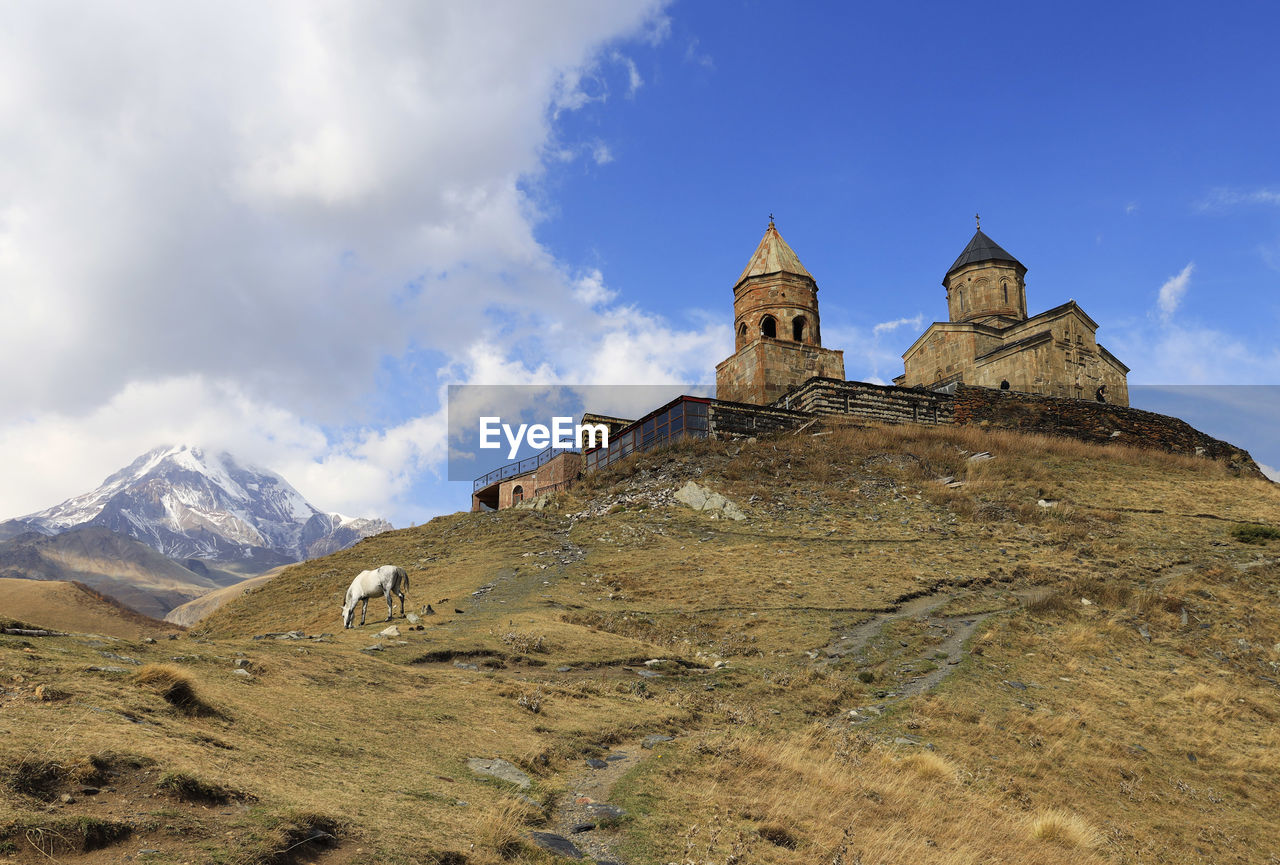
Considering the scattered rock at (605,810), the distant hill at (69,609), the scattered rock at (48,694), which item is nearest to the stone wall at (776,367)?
Answer: the distant hill at (69,609)

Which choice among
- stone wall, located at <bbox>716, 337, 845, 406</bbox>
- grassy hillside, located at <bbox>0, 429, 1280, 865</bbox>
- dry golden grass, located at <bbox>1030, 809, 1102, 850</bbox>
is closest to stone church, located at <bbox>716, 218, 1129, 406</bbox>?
stone wall, located at <bbox>716, 337, 845, 406</bbox>

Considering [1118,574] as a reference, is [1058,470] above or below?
above

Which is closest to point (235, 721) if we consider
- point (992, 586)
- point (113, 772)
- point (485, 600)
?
point (113, 772)

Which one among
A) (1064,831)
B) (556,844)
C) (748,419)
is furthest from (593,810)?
(748,419)

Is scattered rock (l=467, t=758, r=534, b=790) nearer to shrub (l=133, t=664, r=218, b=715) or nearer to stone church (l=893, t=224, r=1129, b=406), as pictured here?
shrub (l=133, t=664, r=218, b=715)

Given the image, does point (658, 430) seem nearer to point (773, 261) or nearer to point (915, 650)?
point (773, 261)

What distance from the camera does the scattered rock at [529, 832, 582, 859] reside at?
7184mm

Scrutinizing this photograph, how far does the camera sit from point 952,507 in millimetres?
31391

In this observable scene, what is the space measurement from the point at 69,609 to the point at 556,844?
1444 inches

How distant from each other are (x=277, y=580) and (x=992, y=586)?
2871 cm

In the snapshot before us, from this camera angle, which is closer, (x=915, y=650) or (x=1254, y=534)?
(x=915, y=650)

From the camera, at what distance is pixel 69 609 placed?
114ft

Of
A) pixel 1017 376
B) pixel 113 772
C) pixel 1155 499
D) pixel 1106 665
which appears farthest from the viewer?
pixel 1017 376

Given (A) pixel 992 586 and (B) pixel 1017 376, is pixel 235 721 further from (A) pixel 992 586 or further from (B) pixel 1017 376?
(B) pixel 1017 376
